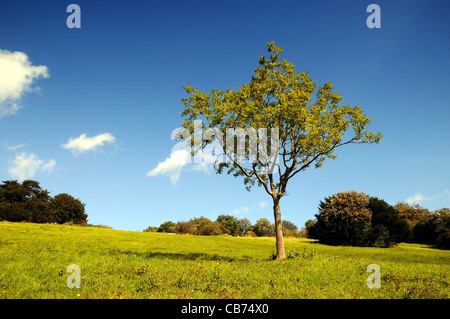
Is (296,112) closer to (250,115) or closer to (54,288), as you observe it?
(250,115)

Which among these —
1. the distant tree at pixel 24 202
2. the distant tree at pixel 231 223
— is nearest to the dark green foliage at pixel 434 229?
the distant tree at pixel 231 223

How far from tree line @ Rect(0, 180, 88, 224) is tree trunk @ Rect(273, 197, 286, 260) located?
177 ft

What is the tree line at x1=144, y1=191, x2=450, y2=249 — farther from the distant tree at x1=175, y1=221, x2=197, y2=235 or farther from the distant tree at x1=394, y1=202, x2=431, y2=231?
the distant tree at x1=175, y1=221, x2=197, y2=235

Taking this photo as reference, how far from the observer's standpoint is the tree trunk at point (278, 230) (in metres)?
19.6

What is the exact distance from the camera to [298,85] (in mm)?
21875

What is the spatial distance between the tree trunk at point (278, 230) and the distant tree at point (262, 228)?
10061cm

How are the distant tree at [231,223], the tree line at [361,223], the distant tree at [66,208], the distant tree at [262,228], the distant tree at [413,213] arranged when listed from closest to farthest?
the tree line at [361,223] → the distant tree at [66,208] → the distant tree at [413,213] → the distant tree at [231,223] → the distant tree at [262,228]

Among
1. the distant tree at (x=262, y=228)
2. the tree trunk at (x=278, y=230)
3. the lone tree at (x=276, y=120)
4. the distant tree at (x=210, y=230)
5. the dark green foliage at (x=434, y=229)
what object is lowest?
the distant tree at (x=262, y=228)

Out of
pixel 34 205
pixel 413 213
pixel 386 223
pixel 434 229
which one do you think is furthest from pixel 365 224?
pixel 34 205

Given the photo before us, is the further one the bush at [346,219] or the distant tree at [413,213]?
the distant tree at [413,213]

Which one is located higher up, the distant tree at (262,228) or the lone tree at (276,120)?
the lone tree at (276,120)

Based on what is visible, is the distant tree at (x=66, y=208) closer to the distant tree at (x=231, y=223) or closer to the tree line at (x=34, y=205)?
the tree line at (x=34, y=205)

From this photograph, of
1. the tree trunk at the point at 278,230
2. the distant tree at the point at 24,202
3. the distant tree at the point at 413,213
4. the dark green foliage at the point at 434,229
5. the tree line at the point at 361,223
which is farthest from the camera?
the distant tree at the point at 413,213
